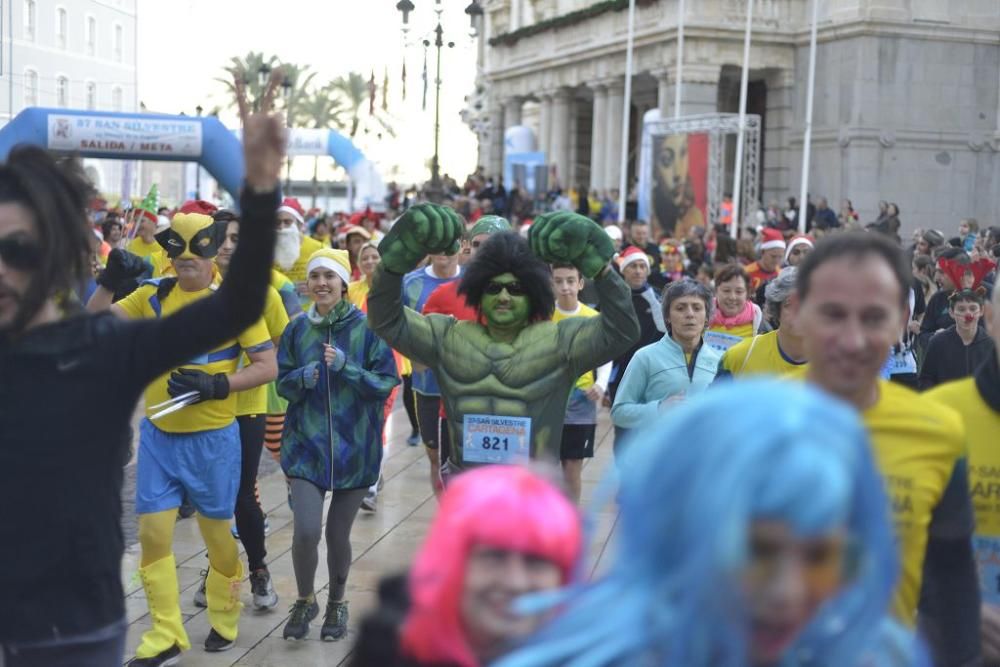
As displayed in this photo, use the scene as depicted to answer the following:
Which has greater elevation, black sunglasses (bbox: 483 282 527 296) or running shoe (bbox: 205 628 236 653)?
black sunglasses (bbox: 483 282 527 296)

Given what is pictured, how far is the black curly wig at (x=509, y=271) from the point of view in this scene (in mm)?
5547

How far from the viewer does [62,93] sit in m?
45.6

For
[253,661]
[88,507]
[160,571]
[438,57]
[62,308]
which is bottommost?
[253,661]

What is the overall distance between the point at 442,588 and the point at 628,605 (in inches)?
11.9

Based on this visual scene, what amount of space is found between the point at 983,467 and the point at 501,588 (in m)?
1.82

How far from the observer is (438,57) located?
2758 cm

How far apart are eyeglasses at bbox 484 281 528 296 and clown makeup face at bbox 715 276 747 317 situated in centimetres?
347

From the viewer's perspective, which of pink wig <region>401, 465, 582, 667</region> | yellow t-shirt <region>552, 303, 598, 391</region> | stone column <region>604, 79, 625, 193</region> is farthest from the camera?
stone column <region>604, 79, 625, 193</region>

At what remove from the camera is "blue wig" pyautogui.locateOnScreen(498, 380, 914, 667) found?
1646 millimetres

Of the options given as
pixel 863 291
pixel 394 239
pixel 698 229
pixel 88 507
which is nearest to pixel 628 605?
pixel 863 291

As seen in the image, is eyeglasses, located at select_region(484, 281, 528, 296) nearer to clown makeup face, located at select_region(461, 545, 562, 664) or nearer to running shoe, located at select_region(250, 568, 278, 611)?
running shoe, located at select_region(250, 568, 278, 611)

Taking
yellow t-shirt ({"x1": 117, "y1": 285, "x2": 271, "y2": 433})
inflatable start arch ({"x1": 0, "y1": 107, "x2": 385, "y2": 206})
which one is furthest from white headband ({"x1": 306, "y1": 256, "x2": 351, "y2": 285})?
inflatable start arch ({"x1": 0, "y1": 107, "x2": 385, "y2": 206})

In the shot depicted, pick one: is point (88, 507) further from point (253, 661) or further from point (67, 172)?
point (253, 661)

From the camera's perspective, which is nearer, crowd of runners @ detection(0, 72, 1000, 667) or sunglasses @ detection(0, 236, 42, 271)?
crowd of runners @ detection(0, 72, 1000, 667)
